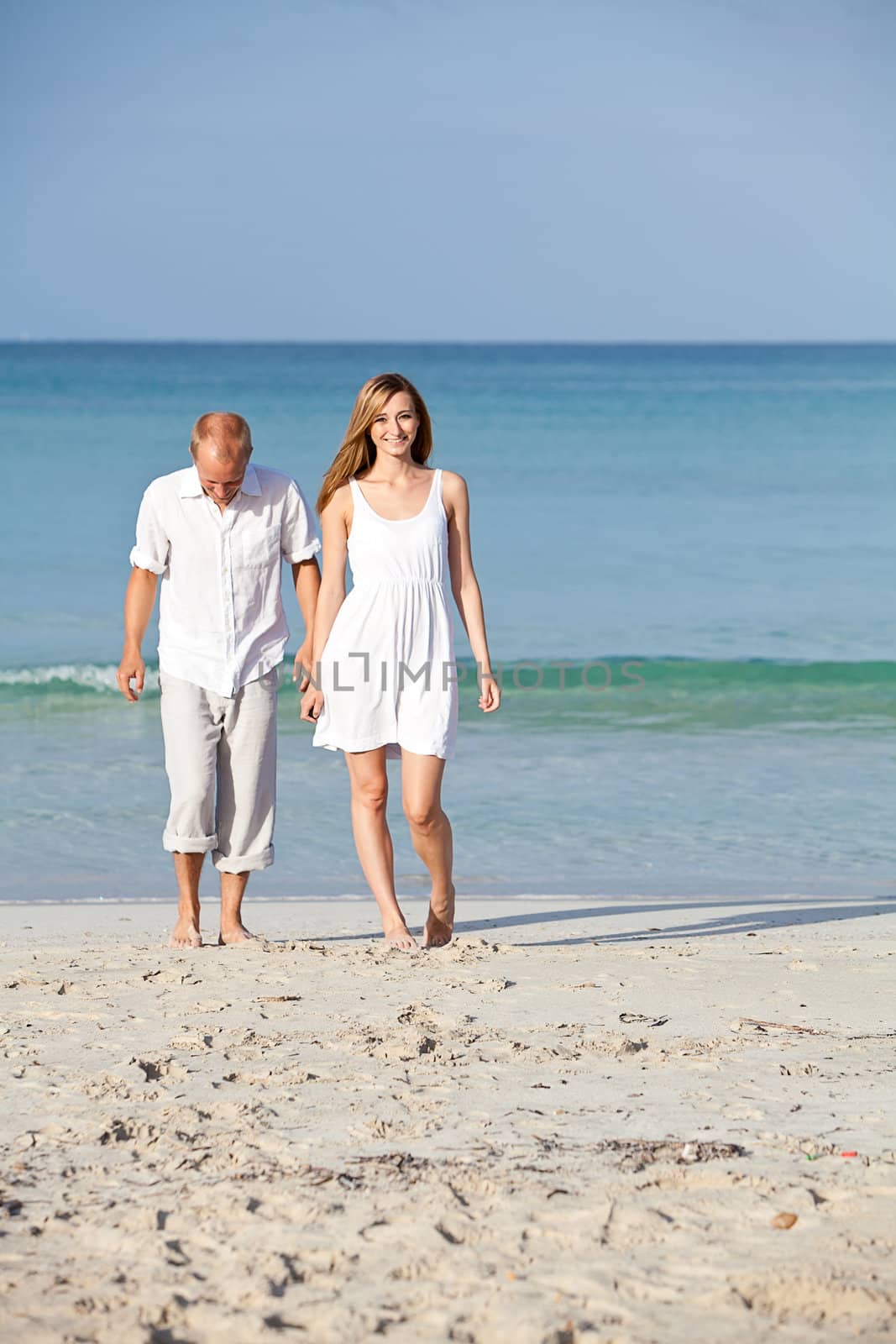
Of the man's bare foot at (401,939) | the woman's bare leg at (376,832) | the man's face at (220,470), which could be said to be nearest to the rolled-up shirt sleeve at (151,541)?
the man's face at (220,470)

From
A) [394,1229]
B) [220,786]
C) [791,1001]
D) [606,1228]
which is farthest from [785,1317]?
[220,786]

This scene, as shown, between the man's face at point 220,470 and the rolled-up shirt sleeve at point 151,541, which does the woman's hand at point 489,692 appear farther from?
the rolled-up shirt sleeve at point 151,541

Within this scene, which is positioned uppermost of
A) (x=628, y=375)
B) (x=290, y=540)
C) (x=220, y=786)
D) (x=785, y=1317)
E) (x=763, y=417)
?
(x=628, y=375)

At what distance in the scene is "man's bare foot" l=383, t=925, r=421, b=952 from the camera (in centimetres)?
482

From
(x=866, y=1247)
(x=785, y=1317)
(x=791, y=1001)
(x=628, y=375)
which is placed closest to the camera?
→ (x=785, y=1317)

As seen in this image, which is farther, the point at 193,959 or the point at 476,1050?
the point at 193,959

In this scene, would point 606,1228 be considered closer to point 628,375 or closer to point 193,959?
point 193,959

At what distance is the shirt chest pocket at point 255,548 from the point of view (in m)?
4.72

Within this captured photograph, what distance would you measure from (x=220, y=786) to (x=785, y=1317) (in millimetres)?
2871

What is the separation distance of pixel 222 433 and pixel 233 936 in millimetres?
1614

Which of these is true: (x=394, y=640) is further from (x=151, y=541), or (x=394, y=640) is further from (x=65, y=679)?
(x=65, y=679)

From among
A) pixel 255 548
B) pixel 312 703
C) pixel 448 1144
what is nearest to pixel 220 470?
pixel 255 548

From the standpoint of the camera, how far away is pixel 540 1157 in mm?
3064

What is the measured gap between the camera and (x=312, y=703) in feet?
15.6
